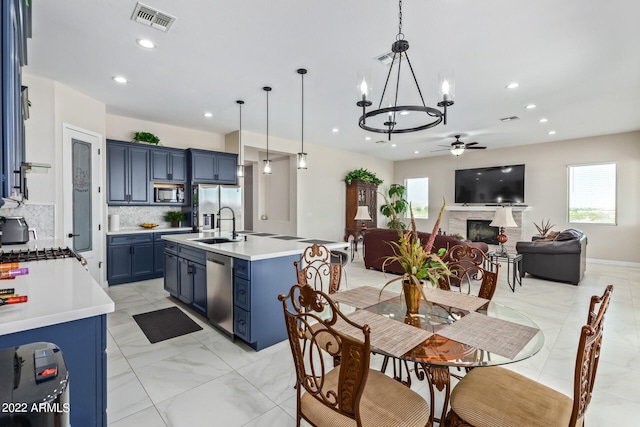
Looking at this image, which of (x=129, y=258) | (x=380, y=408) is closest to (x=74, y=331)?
(x=380, y=408)

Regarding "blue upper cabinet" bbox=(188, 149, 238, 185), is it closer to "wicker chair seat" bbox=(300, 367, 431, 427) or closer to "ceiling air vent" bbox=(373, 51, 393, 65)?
"ceiling air vent" bbox=(373, 51, 393, 65)

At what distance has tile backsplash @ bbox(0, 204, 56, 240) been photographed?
3.58 metres

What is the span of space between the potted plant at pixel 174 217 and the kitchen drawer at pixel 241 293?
3.58 metres

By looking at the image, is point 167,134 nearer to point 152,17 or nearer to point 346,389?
point 152,17

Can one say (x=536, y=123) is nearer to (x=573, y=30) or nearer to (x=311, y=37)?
(x=573, y=30)

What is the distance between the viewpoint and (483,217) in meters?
8.31

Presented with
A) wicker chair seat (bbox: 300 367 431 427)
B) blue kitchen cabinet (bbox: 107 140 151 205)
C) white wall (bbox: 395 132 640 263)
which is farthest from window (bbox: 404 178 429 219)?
wicker chair seat (bbox: 300 367 431 427)

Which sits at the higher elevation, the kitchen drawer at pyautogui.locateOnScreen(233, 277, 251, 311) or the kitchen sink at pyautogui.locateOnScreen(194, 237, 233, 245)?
the kitchen sink at pyautogui.locateOnScreen(194, 237, 233, 245)

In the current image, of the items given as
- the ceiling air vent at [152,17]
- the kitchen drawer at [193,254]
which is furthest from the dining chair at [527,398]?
the ceiling air vent at [152,17]

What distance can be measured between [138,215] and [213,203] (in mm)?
1322

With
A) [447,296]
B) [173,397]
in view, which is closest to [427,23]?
[447,296]

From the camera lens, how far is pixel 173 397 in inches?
81.8

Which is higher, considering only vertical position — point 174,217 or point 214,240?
point 174,217

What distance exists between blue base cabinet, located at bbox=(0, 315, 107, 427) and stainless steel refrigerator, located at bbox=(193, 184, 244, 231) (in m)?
4.36
